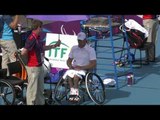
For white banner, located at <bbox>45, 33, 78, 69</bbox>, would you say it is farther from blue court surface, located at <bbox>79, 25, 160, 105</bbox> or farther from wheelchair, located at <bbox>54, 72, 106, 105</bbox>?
blue court surface, located at <bbox>79, 25, 160, 105</bbox>

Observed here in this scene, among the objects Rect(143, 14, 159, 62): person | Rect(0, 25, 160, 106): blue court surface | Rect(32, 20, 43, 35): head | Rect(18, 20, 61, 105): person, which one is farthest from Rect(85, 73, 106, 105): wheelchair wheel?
Rect(143, 14, 159, 62): person

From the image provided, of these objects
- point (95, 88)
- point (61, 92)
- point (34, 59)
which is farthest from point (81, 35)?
point (34, 59)

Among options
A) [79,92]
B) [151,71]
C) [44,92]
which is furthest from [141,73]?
[44,92]

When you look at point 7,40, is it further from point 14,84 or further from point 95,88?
point 95,88

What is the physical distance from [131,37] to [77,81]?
3.61 metres

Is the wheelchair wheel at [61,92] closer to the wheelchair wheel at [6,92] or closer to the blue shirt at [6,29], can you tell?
the wheelchair wheel at [6,92]

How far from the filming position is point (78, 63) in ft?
24.1

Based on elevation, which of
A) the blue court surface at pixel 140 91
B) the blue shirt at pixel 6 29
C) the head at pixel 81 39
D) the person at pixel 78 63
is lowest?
the blue court surface at pixel 140 91

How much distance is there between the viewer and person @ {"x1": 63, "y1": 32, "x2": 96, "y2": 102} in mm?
6992

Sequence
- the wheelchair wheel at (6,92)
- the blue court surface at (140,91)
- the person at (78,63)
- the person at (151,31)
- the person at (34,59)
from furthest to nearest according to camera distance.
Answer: the person at (151,31)
the blue court surface at (140,91)
the person at (78,63)
the wheelchair wheel at (6,92)
the person at (34,59)

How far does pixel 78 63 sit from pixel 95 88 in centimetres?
60

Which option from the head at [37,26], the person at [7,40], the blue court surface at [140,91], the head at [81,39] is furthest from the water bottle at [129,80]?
the head at [37,26]

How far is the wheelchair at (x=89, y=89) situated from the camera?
691 centimetres
